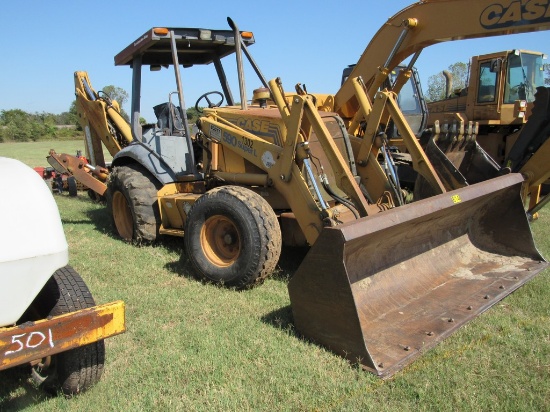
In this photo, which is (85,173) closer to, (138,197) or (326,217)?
(138,197)

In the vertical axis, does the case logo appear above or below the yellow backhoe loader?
above

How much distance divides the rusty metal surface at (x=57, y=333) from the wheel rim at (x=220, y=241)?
230 cm

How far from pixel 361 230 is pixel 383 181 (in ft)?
6.32

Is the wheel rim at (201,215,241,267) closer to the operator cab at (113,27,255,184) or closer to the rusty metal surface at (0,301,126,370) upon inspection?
the operator cab at (113,27,255,184)

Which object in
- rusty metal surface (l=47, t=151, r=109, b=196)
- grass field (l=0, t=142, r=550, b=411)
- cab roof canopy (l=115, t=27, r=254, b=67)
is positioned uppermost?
cab roof canopy (l=115, t=27, r=254, b=67)

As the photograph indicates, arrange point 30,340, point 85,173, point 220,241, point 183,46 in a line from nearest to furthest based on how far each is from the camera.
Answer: point 30,340
point 220,241
point 183,46
point 85,173

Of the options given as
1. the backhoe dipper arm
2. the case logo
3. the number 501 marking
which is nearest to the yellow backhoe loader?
the backhoe dipper arm

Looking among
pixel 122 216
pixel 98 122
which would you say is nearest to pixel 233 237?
pixel 122 216

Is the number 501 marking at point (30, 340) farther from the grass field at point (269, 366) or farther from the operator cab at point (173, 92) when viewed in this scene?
the operator cab at point (173, 92)

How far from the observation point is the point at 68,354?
2.72 metres

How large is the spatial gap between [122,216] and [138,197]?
0.89 meters

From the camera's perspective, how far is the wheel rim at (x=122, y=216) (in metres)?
6.55

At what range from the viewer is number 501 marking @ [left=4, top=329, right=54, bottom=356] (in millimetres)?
2178

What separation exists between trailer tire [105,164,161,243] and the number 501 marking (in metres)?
3.71
